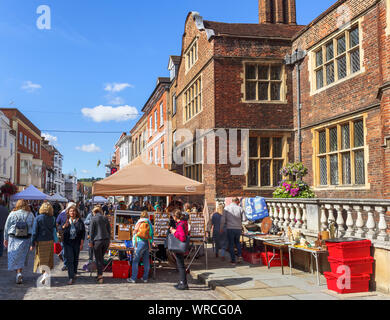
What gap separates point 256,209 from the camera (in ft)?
41.7

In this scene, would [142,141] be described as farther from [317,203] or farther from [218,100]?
[317,203]

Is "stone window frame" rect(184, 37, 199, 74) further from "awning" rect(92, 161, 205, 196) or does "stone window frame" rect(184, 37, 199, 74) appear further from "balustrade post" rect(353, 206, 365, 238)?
"balustrade post" rect(353, 206, 365, 238)

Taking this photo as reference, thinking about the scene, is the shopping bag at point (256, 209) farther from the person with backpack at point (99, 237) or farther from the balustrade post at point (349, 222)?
the person with backpack at point (99, 237)

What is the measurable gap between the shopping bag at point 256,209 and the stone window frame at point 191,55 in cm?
853

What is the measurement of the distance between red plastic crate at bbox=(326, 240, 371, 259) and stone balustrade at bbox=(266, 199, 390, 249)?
207 mm

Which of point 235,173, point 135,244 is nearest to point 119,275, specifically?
point 135,244

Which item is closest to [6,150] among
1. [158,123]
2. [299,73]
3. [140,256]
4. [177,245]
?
[158,123]

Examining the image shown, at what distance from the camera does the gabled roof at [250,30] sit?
16.4 metres

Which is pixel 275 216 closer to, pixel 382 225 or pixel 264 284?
pixel 264 284

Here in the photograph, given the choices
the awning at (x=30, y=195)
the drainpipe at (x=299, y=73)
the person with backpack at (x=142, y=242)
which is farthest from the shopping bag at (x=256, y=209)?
the awning at (x=30, y=195)

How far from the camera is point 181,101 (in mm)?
22109

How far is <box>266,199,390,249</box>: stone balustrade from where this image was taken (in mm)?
7441

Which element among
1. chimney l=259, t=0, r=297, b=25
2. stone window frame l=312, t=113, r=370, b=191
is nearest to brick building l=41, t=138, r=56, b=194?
chimney l=259, t=0, r=297, b=25

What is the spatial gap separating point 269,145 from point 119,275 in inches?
346
